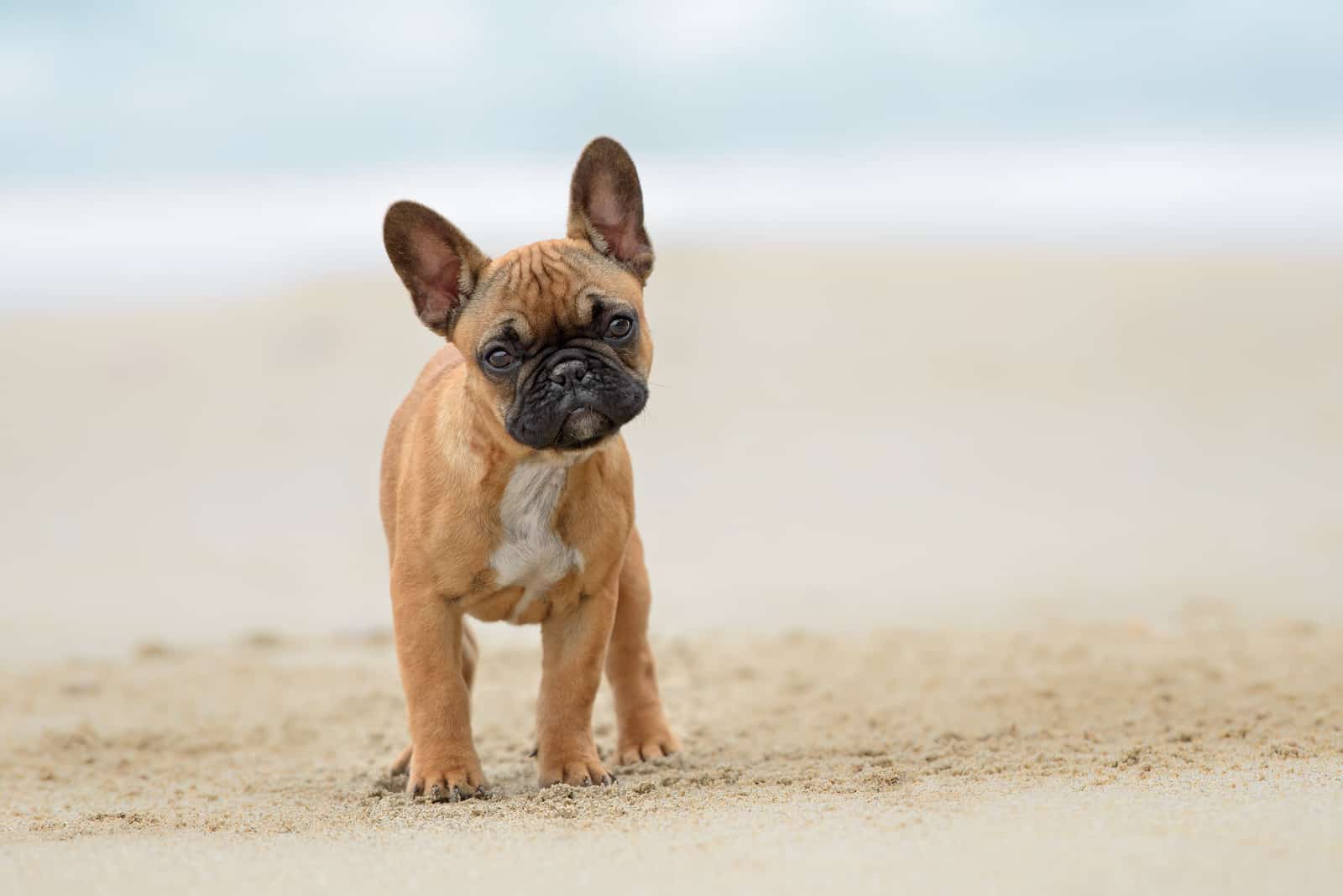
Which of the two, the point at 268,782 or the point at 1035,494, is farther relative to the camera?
the point at 1035,494

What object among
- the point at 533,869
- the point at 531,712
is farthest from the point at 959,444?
the point at 533,869

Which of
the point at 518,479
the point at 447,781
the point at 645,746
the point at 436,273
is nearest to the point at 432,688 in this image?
the point at 447,781

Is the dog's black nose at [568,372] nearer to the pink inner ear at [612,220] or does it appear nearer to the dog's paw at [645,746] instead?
the pink inner ear at [612,220]

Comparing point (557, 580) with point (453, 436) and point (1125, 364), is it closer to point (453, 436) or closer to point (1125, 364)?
point (453, 436)

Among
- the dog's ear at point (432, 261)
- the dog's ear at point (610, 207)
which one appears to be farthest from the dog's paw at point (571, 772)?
the dog's ear at point (610, 207)

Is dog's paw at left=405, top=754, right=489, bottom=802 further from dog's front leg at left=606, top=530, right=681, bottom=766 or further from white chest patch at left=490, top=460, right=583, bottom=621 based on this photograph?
dog's front leg at left=606, top=530, right=681, bottom=766

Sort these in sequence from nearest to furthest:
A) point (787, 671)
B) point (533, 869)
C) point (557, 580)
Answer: point (533, 869) → point (557, 580) → point (787, 671)

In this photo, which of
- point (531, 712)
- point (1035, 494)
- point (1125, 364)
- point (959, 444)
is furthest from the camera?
point (1125, 364)
